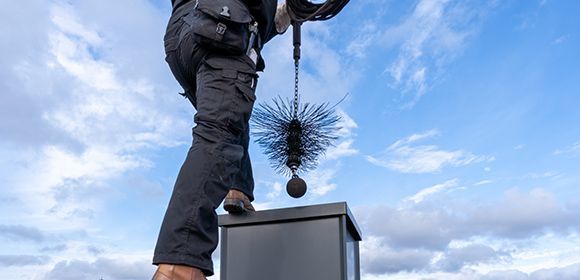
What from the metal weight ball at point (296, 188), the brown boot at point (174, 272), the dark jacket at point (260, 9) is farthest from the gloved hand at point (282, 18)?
the brown boot at point (174, 272)

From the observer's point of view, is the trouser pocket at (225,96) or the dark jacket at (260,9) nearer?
the trouser pocket at (225,96)

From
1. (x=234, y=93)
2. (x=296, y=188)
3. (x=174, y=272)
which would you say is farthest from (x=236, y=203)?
(x=174, y=272)

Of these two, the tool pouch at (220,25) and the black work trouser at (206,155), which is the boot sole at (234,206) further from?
the tool pouch at (220,25)

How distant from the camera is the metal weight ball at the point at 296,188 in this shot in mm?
1952

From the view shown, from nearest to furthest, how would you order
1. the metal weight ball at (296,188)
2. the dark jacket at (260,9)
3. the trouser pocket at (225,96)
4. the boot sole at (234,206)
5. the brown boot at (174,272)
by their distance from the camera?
the brown boot at (174,272) < the trouser pocket at (225,96) < the dark jacket at (260,9) < the boot sole at (234,206) < the metal weight ball at (296,188)

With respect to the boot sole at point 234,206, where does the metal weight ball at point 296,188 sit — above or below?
above

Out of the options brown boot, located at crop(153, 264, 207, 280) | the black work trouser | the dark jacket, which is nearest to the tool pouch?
the black work trouser

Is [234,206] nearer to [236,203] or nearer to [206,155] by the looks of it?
[236,203]

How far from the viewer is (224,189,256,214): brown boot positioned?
1800 millimetres

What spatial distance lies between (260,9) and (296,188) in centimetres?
63

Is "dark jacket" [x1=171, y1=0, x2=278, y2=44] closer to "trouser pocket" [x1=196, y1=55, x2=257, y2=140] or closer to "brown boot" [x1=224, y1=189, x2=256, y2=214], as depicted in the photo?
"trouser pocket" [x1=196, y1=55, x2=257, y2=140]

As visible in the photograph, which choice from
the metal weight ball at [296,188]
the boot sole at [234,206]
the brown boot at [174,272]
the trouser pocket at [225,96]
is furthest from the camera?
the metal weight ball at [296,188]

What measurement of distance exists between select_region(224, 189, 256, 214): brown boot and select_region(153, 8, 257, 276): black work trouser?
1.41 feet

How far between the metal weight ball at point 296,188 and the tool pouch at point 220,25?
25.5 inches
